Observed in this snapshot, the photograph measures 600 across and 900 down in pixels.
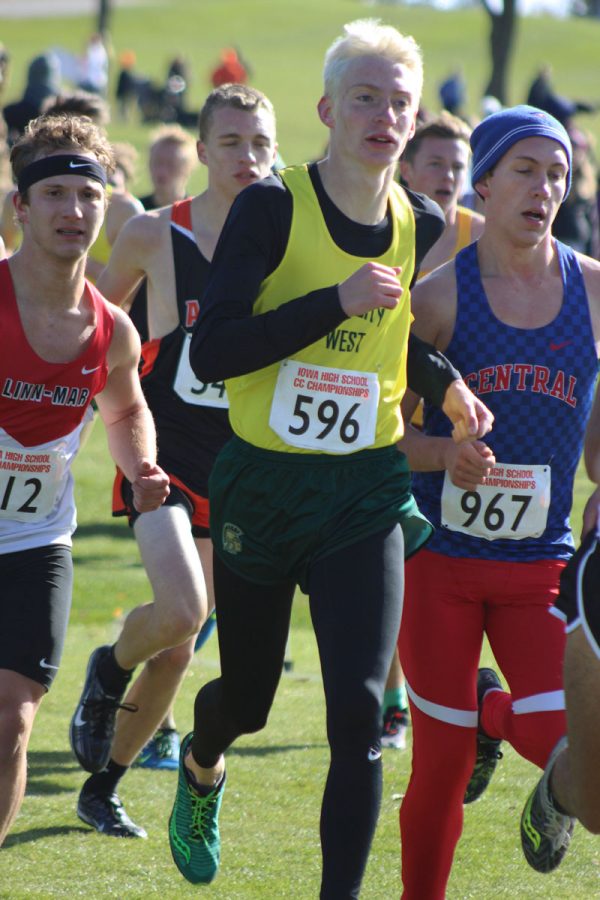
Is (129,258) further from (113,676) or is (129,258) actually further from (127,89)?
(127,89)

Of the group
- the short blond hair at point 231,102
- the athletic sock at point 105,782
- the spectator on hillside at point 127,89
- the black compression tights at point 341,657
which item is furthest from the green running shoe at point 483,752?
the spectator on hillside at point 127,89

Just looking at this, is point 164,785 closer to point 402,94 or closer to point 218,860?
point 218,860

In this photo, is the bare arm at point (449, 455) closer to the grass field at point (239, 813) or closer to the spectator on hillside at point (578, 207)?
the grass field at point (239, 813)

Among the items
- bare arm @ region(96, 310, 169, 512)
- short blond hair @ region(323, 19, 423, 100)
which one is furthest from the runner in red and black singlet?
short blond hair @ region(323, 19, 423, 100)

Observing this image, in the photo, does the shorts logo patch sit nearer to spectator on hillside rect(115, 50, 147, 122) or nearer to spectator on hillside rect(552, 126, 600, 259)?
spectator on hillside rect(552, 126, 600, 259)

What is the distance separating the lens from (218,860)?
180 inches

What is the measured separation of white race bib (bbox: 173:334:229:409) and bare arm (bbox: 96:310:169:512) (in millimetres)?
893

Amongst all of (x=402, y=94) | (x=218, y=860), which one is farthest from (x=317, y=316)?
(x=218, y=860)

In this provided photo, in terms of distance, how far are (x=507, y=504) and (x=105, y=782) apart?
1998mm

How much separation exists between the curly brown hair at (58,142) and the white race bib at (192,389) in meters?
1.14

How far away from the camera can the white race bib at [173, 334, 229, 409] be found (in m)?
5.52

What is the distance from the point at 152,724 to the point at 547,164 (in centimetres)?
247

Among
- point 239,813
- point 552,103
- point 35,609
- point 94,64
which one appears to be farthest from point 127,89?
point 35,609

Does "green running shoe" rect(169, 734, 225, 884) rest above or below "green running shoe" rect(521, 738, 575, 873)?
below
